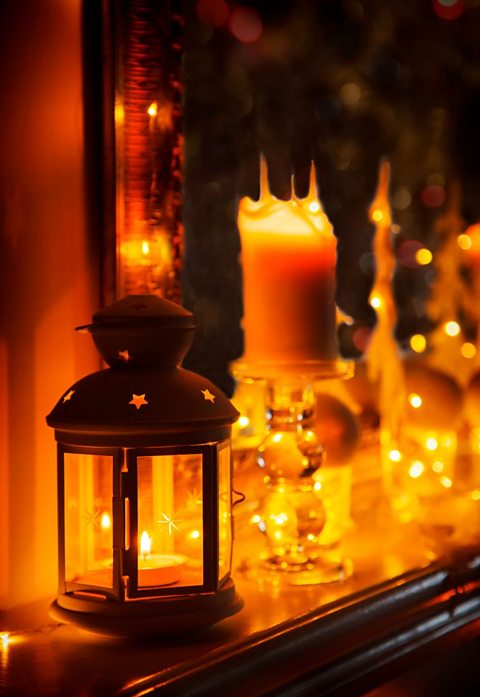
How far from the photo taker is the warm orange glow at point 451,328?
2021mm

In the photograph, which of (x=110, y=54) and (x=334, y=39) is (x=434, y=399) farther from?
(x=110, y=54)

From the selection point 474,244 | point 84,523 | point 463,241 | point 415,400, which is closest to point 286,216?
point 84,523

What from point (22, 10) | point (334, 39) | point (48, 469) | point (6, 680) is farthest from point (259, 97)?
point (6, 680)

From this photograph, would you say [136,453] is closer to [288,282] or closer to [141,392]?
[141,392]

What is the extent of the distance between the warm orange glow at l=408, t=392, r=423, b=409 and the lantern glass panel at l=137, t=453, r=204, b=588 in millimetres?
508

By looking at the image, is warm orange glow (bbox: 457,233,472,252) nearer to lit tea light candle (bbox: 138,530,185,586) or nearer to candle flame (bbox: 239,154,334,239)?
candle flame (bbox: 239,154,334,239)

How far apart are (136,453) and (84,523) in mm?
143

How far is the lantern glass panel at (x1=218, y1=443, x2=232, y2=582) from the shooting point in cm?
111

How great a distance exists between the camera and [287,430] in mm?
1252

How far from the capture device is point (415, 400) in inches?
64.9

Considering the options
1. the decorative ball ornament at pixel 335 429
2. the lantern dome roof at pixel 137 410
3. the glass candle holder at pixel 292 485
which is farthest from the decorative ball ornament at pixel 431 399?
the lantern dome roof at pixel 137 410

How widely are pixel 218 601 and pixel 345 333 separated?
2.56ft

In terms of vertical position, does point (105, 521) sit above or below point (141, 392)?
below

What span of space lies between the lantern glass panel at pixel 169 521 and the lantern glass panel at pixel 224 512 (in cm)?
2
